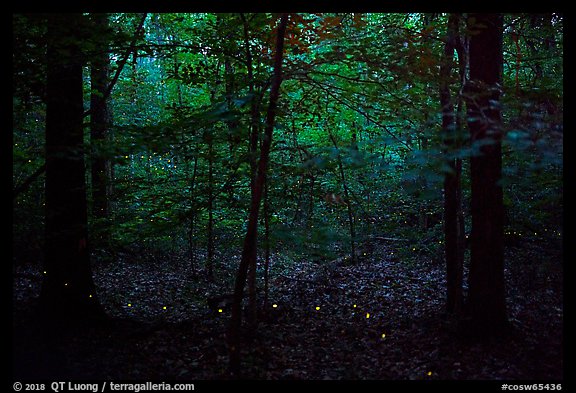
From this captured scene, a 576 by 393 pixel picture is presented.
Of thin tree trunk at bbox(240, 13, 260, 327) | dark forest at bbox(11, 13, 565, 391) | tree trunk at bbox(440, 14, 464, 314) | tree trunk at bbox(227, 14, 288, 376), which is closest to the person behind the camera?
dark forest at bbox(11, 13, 565, 391)

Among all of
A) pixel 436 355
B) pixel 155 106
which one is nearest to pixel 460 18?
pixel 436 355

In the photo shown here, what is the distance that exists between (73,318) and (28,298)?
1.68 metres

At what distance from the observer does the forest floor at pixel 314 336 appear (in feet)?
19.8

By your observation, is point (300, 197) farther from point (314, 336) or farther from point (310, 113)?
point (314, 336)

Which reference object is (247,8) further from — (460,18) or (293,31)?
(460,18)

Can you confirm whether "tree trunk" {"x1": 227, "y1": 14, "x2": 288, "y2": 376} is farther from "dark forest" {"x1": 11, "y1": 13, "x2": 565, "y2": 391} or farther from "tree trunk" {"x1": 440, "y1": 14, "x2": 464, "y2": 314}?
"tree trunk" {"x1": 440, "y1": 14, "x2": 464, "y2": 314}

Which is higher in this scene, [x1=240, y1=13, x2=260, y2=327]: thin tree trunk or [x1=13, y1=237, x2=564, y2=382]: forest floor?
[x1=240, y1=13, x2=260, y2=327]: thin tree trunk

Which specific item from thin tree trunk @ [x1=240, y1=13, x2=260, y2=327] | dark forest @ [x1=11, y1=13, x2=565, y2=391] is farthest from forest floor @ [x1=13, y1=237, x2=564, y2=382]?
thin tree trunk @ [x1=240, y1=13, x2=260, y2=327]

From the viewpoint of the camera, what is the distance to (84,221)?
7578 millimetres

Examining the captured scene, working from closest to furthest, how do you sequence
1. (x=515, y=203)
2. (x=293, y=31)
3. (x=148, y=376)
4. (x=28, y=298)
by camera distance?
1. (x=148, y=376)
2. (x=293, y=31)
3. (x=28, y=298)
4. (x=515, y=203)

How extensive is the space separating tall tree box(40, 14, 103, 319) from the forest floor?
442mm

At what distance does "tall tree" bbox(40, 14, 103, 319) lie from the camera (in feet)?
23.1

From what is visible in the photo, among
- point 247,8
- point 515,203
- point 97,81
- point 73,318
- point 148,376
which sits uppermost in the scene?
point 247,8

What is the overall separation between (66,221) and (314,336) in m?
4.85
